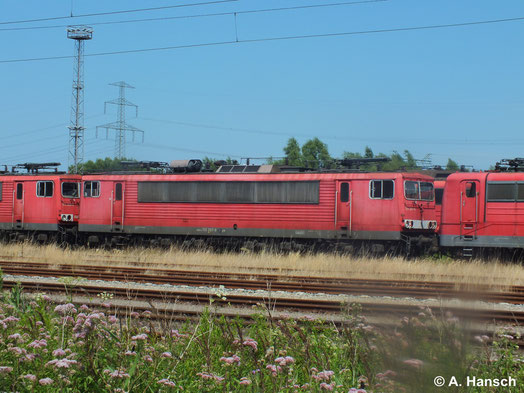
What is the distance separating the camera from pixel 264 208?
22.7 m

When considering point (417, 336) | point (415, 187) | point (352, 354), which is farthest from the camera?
point (415, 187)

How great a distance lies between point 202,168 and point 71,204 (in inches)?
263

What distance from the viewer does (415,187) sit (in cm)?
2131

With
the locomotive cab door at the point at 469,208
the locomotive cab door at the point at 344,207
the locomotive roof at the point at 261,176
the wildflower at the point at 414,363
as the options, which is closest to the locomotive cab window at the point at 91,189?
the locomotive roof at the point at 261,176

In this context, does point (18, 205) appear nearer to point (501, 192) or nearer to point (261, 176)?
point (261, 176)

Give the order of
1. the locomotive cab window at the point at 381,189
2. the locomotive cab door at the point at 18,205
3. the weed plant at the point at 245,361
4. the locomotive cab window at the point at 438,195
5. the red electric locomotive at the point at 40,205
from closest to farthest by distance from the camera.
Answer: the weed plant at the point at 245,361 → the locomotive cab window at the point at 381,189 → the locomotive cab window at the point at 438,195 → the red electric locomotive at the point at 40,205 → the locomotive cab door at the point at 18,205

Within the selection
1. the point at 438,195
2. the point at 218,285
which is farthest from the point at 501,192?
the point at 218,285

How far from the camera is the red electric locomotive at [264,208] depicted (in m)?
21.1

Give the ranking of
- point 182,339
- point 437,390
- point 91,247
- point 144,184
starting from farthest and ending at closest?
point 91,247, point 144,184, point 182,339, point 437,390

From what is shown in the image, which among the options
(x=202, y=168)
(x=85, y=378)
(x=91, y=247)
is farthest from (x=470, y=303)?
(x=91, y=247)

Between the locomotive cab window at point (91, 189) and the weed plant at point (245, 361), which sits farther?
the locomotive cab window at point (91, 189)

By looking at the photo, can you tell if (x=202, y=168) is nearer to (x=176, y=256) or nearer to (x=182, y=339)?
(x=176, y=256)

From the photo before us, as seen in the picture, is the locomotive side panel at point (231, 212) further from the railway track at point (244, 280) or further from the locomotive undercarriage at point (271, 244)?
the railway track at point (244, 280)

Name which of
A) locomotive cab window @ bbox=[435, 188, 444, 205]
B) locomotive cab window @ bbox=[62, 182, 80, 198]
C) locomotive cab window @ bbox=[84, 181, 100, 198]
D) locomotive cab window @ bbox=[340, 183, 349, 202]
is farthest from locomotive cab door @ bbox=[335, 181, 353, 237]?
locomotive cab window @ bbox=[62, 182, 80, 198]
